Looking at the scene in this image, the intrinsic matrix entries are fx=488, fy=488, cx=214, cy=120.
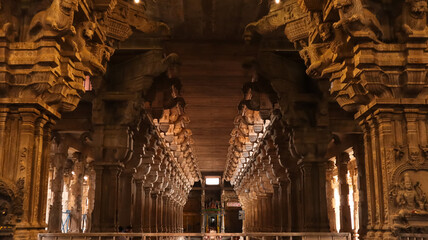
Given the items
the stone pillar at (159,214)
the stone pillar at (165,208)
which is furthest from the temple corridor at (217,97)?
the stone pillar at (165,208)

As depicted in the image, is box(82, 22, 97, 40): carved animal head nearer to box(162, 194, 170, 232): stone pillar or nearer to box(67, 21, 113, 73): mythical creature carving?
box(67, 21, 113, 73): mythical creature carving

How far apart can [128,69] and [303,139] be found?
5.59 meters

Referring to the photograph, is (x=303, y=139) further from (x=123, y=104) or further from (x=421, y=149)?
(x=421, y=149)

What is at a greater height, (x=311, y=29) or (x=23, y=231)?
(x=311, y=29)

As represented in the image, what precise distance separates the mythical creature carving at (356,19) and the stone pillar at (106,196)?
8.67 m

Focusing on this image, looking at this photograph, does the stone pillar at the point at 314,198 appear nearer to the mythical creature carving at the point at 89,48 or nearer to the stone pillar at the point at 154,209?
the mythical creature carving at the point at 89,48

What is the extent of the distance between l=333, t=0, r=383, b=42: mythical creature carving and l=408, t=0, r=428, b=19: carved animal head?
55cm

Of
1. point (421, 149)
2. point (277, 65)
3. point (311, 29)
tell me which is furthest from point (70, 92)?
point (277, 65)

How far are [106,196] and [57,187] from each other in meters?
5.39

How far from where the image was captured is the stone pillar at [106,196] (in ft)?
45.0

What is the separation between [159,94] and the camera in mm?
16234

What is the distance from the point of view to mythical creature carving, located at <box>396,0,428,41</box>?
723 centimetres

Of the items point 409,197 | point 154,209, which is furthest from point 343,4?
point 154,209

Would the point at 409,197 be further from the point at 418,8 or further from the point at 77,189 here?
the point at 77,189
